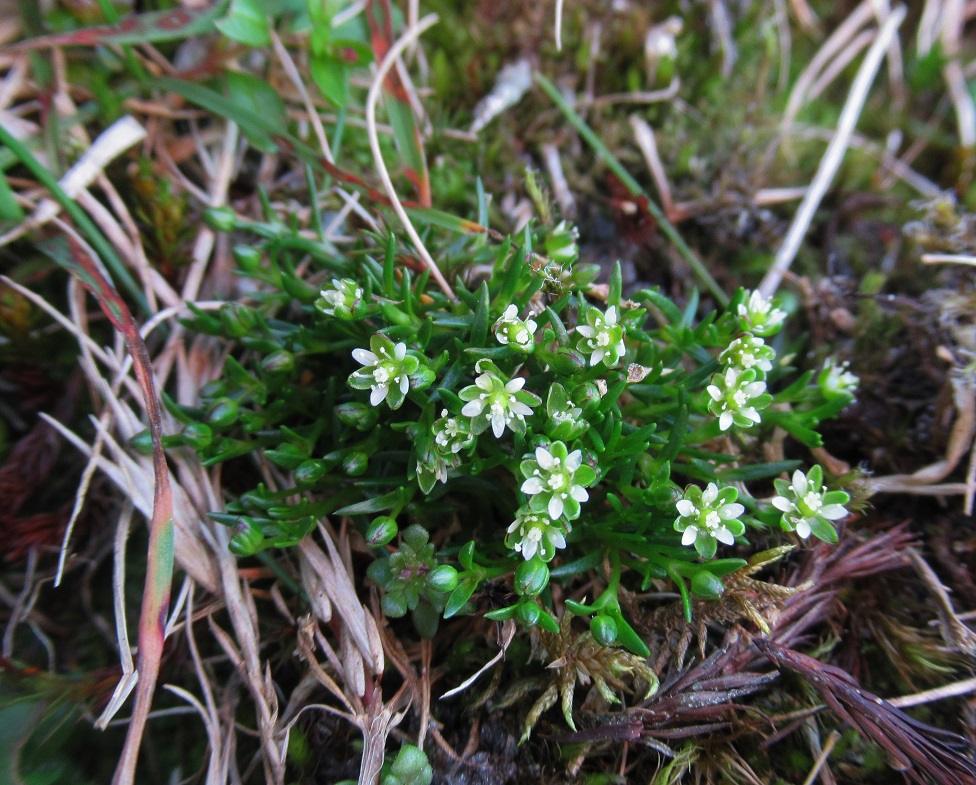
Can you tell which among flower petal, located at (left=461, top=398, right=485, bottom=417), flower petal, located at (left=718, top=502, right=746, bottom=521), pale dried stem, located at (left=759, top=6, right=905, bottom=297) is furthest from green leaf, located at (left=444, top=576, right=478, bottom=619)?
pale dried stem, located at (left=759, top=6, right=905, bottom=297)

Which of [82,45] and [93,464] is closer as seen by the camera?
[93,464]

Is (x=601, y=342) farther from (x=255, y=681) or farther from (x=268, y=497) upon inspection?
(x=255, y=681)

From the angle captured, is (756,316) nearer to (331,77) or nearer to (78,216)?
(331,77)

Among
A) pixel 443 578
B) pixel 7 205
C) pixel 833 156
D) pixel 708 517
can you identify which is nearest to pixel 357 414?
pixel 443 578

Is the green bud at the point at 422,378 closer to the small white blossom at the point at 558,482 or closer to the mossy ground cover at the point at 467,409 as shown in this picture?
the mossy ground cover at the point at 467,409

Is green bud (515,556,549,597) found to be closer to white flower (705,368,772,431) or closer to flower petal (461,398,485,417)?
flower petal (461,398,485,417)

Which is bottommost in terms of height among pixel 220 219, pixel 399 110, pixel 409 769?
pixel 409 769

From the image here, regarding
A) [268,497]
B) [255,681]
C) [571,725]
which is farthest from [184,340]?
[571,725]
